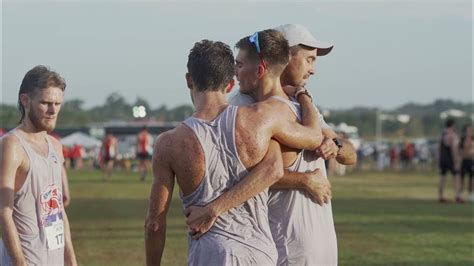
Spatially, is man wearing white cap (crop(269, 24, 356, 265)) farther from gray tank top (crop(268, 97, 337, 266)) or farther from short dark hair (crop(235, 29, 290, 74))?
short dark hair (crop(235, 29, 290, 74))

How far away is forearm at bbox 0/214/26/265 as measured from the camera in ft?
21.2

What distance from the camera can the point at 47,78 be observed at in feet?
22.1

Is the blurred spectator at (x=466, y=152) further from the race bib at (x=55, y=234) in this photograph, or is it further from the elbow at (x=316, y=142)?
the elbow at (x=316, y=142)

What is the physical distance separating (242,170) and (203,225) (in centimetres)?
35

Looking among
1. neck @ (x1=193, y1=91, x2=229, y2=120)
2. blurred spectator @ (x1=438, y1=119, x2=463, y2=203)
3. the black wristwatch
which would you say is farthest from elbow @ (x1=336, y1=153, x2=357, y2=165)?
blurred spectator @ (x1=438, y1=119, x2=463, y2=203)

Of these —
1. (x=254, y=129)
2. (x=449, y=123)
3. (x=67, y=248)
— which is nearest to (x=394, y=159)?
(x=449, y=123)

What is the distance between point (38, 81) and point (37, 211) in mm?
787

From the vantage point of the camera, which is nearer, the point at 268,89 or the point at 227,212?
the point at 227,212

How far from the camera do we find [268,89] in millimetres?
6195

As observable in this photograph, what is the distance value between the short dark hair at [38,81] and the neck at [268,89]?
133 cm

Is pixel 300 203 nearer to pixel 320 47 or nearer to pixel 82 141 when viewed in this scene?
pixel 320 47

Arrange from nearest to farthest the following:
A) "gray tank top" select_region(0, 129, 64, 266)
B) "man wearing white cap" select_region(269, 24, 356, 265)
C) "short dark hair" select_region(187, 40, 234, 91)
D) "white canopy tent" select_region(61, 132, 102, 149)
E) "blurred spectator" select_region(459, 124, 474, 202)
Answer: "short dark hair" select_region(187, 40, 234, 91)
"man wearing white cap" select_region(269, 24, 356, 265)
"gray tank top" select_region(0, 129, 64, 266)
"blurred spectator" select_region(459, 124, 474, 202)
"white canopy tent" select_region(61, 132, 102, 149)

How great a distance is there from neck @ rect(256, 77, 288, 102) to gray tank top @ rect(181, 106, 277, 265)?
462mm

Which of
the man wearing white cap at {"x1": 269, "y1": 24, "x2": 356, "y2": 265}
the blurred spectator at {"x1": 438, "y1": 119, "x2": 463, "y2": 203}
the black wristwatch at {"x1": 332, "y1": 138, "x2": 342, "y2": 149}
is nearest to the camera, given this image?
the man wearing white cap at {"x1": 269, "y1": 24, "x2": 356, "y2": 265}
